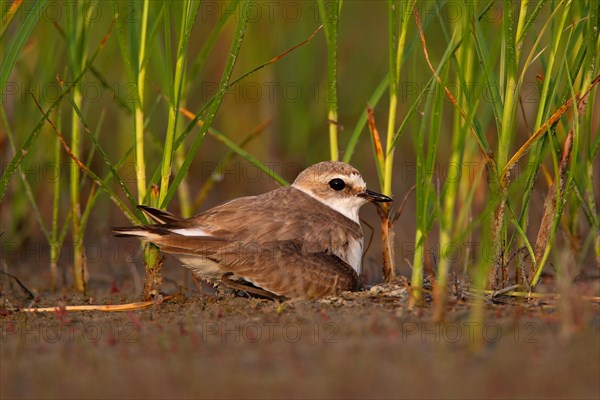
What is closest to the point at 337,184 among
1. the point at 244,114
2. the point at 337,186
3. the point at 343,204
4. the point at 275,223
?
the point at 337,186

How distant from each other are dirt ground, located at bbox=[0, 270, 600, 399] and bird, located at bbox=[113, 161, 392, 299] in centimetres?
30

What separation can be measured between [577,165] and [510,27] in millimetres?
906

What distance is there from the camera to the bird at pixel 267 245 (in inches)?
208

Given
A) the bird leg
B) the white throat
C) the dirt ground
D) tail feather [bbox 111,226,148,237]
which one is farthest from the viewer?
the white throat

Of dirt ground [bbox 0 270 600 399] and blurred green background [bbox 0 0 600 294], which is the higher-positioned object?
blurred green background [bbox 0 0 600 294]

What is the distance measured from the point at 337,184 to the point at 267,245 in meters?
0.84

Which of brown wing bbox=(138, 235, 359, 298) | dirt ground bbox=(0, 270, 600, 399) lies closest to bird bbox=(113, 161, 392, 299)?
brown wing bbox=(138, 235, 359, 298)

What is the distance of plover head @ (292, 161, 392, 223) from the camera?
5.96 meters

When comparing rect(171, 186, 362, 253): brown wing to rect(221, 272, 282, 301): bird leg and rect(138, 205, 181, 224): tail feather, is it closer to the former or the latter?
rect(138, 205, 181, 224): tail feather

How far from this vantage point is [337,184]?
6.02 metres

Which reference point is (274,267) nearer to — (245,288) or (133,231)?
(245,288)

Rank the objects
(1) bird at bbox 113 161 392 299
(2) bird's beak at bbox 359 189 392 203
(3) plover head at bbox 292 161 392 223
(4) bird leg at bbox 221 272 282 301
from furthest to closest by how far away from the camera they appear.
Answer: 1. (3) plover head at bbox 292 161 392 223
2. (2) bird's beak at bbox 359 189 392 203
3. (4) bird leg at bbox 221 272 282 301
4. (1) bird at bbox 113 161 392 299

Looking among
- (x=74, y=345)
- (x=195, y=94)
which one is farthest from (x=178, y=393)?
(x=195, y=94)

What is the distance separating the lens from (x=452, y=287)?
5.04 meters
